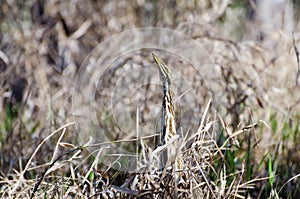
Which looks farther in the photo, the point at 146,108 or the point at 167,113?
the point at 146,108

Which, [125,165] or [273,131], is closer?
[125,165]

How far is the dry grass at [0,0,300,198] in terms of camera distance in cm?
228

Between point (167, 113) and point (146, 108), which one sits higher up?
point (167, 113)

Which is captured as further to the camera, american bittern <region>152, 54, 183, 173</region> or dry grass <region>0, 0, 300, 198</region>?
dry grass <region>0, 0, 300, 198</region>

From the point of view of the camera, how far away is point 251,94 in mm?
3625

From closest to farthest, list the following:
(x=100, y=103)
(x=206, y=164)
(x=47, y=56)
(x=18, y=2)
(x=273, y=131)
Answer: (x=206, y=164)
(x=273, y=131)
(x=100, y=103)
(x=47, y=56)
(x=18, y=2)

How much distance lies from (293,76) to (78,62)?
1739mm

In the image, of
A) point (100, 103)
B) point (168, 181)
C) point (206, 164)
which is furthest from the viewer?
point (100, 103)

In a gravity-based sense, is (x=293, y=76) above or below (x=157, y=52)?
below

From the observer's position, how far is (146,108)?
3518mm

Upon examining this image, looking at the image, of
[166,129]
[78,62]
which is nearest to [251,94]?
[166,129]

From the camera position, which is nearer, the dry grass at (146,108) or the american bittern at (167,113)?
the american bittern at (167,113)

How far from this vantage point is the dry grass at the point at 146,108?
228 cm

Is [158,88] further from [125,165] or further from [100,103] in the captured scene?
[125,165]
